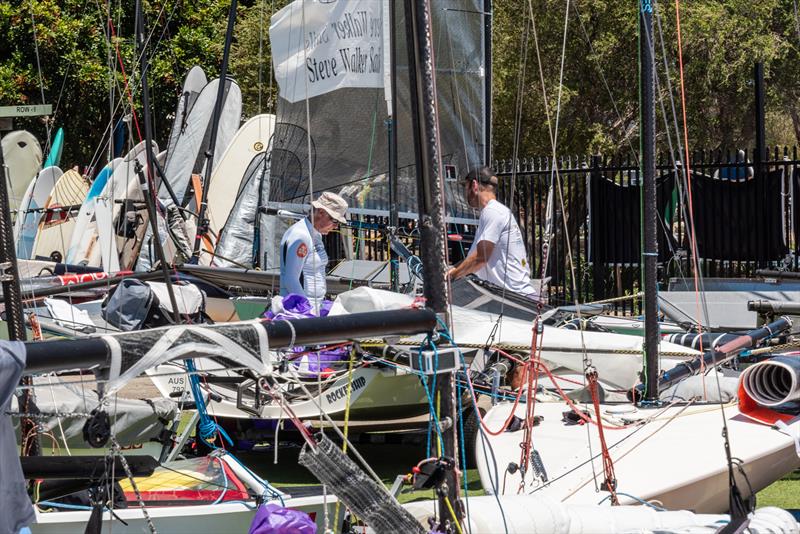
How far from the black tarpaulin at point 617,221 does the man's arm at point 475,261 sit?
6014 mm

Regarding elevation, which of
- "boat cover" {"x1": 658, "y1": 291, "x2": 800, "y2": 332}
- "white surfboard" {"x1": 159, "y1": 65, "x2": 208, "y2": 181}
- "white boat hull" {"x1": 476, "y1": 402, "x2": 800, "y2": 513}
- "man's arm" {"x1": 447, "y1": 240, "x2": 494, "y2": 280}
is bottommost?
"white boat hull" {"x1": 476, "y1": 402, "x2": 800, "y2": 513}

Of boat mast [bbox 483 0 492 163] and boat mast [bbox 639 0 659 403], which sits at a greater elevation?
boat mast [bbox 483 0 492 163]

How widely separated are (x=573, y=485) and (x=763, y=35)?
14546 mm

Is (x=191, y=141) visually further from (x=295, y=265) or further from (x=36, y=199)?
(x=295, y=265)

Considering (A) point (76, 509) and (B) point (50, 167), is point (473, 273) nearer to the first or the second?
(A) point (76, 509)

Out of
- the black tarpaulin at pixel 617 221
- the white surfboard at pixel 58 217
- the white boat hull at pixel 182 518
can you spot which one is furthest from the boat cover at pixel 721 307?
the white surfboard at pixel 58 217

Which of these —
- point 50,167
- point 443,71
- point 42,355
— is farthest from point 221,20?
point 42,355

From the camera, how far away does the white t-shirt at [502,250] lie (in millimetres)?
8016

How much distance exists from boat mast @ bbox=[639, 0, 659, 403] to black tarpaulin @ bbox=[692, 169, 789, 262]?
21.6 ft

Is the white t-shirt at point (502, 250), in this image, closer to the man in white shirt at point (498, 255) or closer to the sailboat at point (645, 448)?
the man in white shirt at point (498, 255)

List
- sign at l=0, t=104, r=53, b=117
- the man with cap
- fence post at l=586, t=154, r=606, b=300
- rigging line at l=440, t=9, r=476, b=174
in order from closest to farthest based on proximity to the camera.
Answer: sign at l=0, t=104, r=53, b=117
the man with cap
rigging line at l=440, t=9, r=476, b=174
fence post at l=586, t=154, r=606, b=300

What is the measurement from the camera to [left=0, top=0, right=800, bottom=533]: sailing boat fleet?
12.1 feet

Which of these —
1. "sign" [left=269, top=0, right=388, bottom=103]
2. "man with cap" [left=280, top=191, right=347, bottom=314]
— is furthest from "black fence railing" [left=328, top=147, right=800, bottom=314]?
"man with cap" [left=280, top=191, right=347, bottom=314]

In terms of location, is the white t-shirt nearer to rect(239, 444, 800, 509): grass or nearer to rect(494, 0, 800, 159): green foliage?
rect(239, 444, 800, 509): grass
